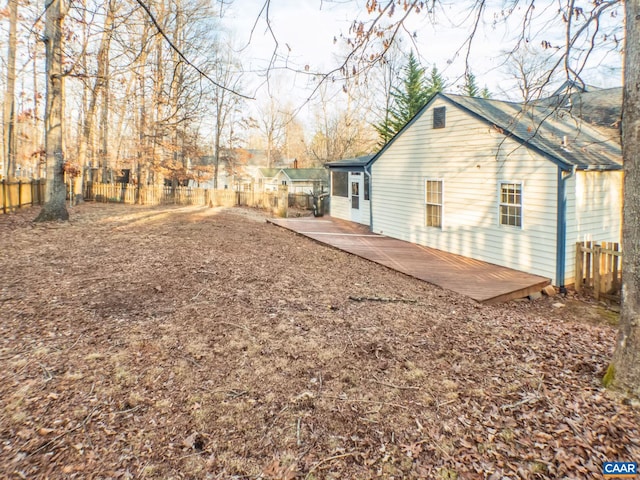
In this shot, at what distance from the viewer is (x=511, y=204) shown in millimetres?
8898

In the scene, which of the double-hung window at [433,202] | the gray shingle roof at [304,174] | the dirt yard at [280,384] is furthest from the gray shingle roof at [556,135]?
the gray shingle roof at [304,174]

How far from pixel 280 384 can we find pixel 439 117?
9202 mm

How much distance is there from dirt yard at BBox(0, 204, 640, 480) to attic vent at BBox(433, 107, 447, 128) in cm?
603

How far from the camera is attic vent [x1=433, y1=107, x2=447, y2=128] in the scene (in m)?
10.4

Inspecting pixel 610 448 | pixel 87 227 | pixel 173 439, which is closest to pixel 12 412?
pixel 173 439

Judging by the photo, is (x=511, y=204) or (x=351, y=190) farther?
(x=351, y=190)

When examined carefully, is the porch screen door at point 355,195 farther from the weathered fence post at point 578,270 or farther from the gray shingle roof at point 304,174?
the gray shingle roof at point 304,174

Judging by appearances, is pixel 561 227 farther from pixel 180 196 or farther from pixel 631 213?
pixel 180 196

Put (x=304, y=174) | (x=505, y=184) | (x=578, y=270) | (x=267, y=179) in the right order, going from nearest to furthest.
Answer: (x=578, y=270), (x=505, y=184), (x=304, y=174), (x=267, y=179)

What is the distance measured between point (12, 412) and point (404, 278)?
6.49m

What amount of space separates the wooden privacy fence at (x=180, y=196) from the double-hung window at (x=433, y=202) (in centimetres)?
896

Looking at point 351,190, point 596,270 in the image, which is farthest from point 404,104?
point 596,270

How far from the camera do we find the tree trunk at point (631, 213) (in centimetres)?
329

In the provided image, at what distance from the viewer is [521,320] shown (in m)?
5.95
